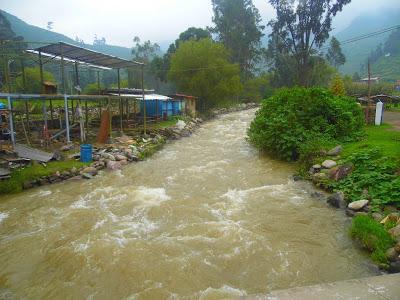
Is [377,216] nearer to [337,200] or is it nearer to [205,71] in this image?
[337,200]

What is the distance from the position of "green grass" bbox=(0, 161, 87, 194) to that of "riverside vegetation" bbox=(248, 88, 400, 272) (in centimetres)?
862

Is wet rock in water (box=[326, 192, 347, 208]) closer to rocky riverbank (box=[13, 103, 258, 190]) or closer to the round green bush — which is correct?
the round green bush

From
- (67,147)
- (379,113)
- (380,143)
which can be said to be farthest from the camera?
(379,113)

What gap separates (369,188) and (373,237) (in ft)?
8.62

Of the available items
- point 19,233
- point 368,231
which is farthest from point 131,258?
point 368,231

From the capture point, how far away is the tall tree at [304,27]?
3250 cm

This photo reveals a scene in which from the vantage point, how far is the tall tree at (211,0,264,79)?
46.2 metres

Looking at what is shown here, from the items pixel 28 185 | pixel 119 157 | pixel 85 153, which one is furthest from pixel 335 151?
pixel 28 185

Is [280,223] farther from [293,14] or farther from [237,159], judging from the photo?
[293,14]

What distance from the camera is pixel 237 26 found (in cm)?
4678

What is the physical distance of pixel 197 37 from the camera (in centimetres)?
4397

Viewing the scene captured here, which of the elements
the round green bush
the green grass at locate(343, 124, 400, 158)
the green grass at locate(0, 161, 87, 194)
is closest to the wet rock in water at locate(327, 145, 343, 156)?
the green grass at locate(343, 124, 400, 158)

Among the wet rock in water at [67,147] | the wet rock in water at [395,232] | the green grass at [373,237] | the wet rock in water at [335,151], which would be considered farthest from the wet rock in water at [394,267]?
the wet rock in water at [67,147]

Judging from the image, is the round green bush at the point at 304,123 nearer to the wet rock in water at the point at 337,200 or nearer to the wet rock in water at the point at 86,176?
the wet rock in water at the point at 337,200
